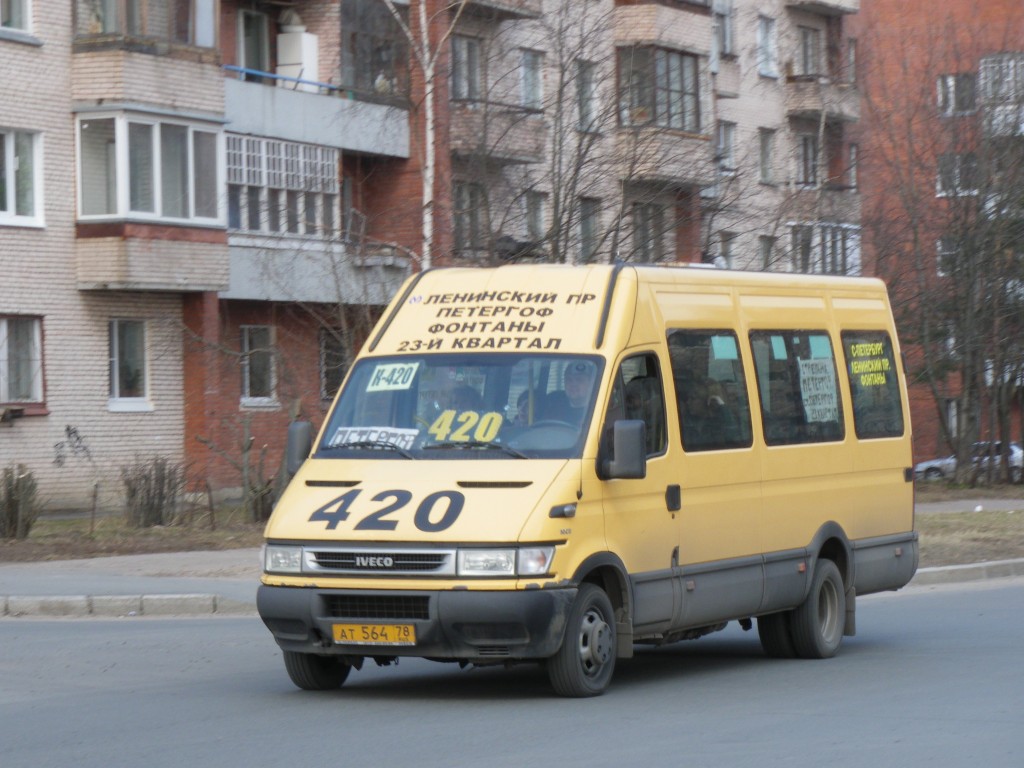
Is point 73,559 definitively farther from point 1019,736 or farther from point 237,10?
point 237,10

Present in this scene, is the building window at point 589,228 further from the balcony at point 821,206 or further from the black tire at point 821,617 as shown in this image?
the black tire at point 821,617

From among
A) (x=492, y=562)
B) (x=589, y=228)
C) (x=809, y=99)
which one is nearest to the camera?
(x=492, y=562)

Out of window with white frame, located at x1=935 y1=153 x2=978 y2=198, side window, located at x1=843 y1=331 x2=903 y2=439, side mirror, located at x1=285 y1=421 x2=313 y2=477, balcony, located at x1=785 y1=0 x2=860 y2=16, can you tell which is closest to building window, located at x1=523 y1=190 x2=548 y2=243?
window with white frame, located at x1=935 y1=153 x2=978 y2=198

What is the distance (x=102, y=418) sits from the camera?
32938 millimetres

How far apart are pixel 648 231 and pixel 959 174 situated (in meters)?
11.6

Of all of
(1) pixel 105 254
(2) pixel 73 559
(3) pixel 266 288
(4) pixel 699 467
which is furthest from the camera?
(3) pixel 266 288

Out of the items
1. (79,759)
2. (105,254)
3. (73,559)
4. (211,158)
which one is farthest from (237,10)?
(79,759)

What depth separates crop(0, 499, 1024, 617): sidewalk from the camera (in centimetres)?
1597

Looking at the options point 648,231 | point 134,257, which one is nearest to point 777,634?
point 648,231

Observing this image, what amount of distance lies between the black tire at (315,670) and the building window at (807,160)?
2783 cm

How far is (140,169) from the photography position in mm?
32312

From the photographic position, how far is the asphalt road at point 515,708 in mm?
8523

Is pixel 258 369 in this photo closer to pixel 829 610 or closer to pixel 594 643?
pixel 829 610

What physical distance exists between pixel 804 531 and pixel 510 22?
28.8 meters
